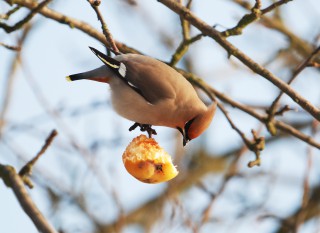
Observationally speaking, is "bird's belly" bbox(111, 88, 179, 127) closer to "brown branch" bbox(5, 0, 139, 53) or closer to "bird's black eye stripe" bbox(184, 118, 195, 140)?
"bird's black eye stripe" bbox(184, 118, 195, 140)

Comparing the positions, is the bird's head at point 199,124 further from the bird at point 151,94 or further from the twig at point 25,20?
the twig at point 25,20

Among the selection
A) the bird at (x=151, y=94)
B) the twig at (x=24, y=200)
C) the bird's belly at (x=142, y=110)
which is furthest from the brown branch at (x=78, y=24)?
the twig at (x=24, y=200)

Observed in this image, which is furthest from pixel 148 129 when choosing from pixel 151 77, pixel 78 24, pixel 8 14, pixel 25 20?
pixel 8 14

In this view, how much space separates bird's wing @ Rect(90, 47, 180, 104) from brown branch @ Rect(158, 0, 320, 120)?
471 mm

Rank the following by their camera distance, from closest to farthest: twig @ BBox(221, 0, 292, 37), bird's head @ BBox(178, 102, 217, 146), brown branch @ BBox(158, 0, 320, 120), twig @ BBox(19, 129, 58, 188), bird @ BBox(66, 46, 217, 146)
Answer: twig @ BBox(19, 129, 58, 188)
brown branch @ BBox(158, 0, 320, 120)
twig @ BBox(221, 0, 292, 37)
bird's head @ BBox(178, 102, 217, 146)
bird @ BBox(66, 46, 217, 146)

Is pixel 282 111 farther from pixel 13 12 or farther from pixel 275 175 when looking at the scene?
pixel 13 12

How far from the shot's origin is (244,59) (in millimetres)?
3639

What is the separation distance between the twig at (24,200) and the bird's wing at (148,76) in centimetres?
122

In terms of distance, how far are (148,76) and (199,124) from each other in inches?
19.4

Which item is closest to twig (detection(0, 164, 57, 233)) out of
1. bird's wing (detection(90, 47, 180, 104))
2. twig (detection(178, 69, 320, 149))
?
bird's wing (detection(90, 47, 180, 104))

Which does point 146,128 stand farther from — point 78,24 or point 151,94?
point 78,24

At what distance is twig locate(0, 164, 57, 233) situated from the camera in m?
2.41

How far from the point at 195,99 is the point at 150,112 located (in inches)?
12.3

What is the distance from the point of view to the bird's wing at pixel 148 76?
160 inches
